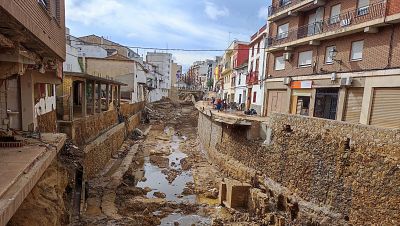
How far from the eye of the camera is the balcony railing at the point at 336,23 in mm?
13359

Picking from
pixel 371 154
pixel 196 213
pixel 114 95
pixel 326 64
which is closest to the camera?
pixel 371 154

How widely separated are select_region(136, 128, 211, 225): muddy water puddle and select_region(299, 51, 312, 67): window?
11.3 meters

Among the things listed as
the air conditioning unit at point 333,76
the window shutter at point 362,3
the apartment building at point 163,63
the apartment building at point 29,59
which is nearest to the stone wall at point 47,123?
the apartment building at point 29,59

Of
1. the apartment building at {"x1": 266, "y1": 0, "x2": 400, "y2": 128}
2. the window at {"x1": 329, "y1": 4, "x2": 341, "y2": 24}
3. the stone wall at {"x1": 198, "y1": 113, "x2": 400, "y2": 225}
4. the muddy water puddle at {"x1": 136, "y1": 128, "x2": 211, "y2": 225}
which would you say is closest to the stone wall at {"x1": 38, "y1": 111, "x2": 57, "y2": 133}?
the muddy water puddle at {"x1": 136, "y1": 128, "x2": 211, "y2": 225}

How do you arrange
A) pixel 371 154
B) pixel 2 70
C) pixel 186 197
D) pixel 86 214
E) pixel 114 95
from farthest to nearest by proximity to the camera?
pixel 114 95, pixel 186 197, pixel 86 214, pixel 371 154, pixel 2 70

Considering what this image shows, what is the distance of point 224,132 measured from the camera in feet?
62.1

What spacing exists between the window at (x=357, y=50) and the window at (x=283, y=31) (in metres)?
6.17

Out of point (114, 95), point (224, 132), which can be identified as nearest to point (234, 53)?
point (114, 95)

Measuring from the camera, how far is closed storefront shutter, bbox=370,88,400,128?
12.0 m

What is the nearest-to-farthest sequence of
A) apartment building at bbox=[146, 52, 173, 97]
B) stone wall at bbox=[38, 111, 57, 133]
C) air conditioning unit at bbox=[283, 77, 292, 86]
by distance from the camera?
stone wall at bbox=[38, 111, 57, 133]
air conditioning unit at bbox=[283, 77, 292, 86]
apartment building at bbox=[146, 52, 173, 97]

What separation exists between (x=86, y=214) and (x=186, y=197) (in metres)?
5.53

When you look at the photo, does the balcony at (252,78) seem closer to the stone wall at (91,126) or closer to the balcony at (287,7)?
the balcony at (287,7)

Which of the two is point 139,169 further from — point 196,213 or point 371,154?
point 371,154

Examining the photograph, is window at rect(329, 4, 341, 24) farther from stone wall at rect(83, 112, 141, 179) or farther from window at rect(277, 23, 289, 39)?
stone wall at rect(83, 112, 141, 179)
